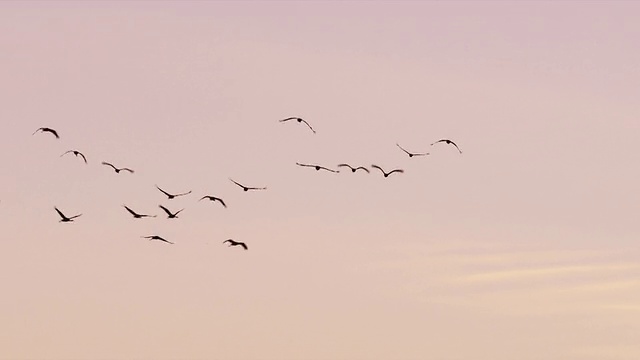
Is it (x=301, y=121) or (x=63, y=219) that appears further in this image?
(x=63, y=219)

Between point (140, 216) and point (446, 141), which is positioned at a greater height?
point (446, 141)

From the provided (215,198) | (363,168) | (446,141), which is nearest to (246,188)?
(215,198)

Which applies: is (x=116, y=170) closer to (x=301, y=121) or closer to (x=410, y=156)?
(x=301, y=121)

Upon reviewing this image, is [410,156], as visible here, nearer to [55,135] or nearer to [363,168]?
[363,168]

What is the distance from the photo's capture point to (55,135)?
156125 millimetres

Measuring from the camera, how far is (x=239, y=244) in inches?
6245

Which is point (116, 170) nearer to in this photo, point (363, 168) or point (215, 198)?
point (215, 198)

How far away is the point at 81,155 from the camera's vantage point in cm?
15575

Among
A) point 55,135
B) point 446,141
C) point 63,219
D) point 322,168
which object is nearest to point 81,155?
point 55,135

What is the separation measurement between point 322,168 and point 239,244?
13401 millimetres

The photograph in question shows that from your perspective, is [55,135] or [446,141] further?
[446,141]

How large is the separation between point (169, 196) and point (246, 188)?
864 centimetres

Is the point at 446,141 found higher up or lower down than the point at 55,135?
higher up

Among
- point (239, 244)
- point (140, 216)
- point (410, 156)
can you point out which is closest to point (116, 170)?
point (140, 216)
